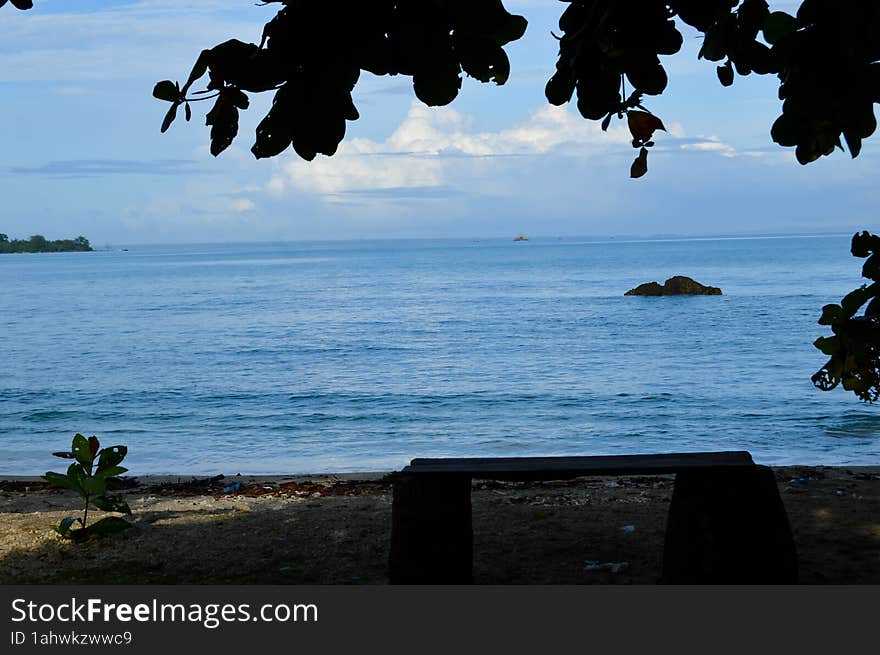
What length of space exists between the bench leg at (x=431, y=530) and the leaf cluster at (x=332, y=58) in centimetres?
250

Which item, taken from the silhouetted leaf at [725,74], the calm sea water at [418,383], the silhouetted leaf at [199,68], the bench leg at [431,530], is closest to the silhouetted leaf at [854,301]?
the silhouetted leaf at [725,74]

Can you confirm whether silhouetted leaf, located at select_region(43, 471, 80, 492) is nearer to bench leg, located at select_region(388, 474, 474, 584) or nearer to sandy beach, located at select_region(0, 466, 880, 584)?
sandy beach, located at select_region(0, 466, 880, 584)

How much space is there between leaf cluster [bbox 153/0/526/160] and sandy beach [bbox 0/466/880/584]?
3.40 meters

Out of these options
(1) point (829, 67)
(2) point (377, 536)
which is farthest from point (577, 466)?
(1) point (829, 67)

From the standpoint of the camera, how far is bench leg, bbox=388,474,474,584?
490 centimetres

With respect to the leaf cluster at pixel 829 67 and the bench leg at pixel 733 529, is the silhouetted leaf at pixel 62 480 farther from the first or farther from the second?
the leaf cluster at pixel 829 67

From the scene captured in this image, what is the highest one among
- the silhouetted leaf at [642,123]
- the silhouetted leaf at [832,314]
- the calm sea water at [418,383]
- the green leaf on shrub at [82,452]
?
the silhouetted leaf at [642,123]

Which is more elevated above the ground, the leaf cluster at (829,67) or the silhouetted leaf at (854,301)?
the leaf cluster at (829,67)

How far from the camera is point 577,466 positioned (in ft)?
15.8

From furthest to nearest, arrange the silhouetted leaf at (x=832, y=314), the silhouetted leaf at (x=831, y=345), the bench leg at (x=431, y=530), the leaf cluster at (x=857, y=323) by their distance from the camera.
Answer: the silhouetted leaf at (x=831, y=345)
the silhouetted leaf at (x=832, y=314)
the leaf cluster at (x=857, y=323)
the bench leg at (x=431, y=530)

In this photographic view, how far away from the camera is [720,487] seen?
4.75 metres

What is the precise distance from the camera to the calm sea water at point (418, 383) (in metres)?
14.4

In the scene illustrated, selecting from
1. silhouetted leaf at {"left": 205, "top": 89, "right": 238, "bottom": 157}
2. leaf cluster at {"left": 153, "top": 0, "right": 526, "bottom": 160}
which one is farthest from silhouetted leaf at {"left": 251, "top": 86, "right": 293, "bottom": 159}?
silhouetted leaf at {"left": 205, "top": 89, "right": 238, "bottom": 157}
